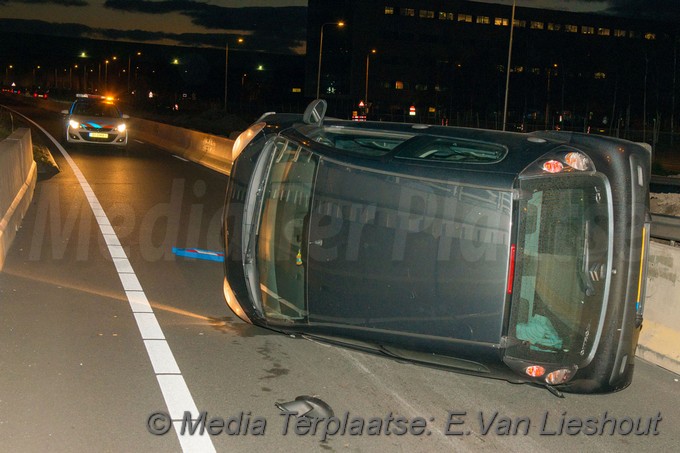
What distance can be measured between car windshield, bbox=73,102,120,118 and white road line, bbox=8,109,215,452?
1790cm

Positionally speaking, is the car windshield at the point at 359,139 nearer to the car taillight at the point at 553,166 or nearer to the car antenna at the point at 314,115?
the car antenna at the point at 314,115

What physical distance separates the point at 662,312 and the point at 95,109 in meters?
25.0

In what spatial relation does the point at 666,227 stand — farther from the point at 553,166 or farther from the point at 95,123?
the point at 95,123

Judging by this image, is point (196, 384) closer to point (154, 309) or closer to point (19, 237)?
point (154, 309)

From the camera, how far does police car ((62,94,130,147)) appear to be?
28312mm

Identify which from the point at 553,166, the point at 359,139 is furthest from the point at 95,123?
the point at 553,166

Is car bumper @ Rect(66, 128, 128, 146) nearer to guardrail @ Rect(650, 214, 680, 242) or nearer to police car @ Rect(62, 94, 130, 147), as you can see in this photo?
police car @ Rect(62, 94, 130, 147)

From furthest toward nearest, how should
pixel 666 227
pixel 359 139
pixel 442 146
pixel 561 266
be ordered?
pixel 666 227 → pixel 359 139 → pixel 442 146 → pixel 561 266

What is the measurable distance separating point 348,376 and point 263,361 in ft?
2.52

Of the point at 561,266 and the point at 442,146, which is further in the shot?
the point at 442,146

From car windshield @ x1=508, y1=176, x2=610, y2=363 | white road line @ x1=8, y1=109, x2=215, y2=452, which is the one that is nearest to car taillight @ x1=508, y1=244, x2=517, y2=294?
car windshield @ x1=508, y1=176, x2=610, y2=363

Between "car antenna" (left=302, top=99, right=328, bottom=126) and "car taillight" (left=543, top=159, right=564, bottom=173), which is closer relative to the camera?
"car taillight" (left=543, top=159, right=564, bottom=173)

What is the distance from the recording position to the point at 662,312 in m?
7.17

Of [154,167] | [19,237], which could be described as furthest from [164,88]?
[19,237]
